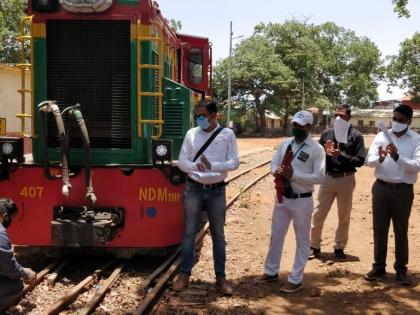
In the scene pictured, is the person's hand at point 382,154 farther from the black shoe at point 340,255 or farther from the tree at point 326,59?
the tree at point 326,59

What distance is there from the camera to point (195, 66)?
872 cm

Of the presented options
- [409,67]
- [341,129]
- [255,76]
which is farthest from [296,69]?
[341,129]

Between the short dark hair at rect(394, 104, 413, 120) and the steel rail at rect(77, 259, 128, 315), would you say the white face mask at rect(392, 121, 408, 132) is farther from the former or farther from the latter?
the steel rail at rect(77, 259, 128, 315)

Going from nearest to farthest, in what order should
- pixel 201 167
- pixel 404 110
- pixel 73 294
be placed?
pixel 73 294, pixel 201 167, pixel 404 110

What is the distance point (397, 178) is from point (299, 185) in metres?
1.07

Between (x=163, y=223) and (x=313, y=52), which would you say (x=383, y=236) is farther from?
(x=313, y=52)

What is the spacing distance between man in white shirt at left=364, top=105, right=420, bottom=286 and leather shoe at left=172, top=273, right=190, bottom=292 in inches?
84.6

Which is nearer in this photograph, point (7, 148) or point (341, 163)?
point (7, 148)

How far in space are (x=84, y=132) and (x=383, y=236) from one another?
3379 mm

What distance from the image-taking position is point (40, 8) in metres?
5.43

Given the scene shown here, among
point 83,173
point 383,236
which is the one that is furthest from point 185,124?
point 383,236

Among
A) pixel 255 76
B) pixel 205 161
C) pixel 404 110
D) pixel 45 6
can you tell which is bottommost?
pixel 205 161

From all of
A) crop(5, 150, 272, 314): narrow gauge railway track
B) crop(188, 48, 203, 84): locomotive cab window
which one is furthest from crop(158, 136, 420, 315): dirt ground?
crop(188, 48, 203, 84): locomotive cab window

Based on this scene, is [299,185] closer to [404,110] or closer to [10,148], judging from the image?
[404,110]
